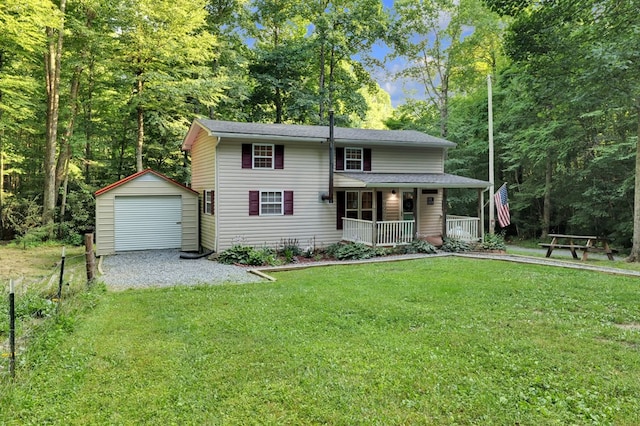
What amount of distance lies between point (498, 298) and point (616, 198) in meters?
12.2

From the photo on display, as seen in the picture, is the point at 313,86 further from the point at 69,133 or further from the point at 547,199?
the point at 547,199

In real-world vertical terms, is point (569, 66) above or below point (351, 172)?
above

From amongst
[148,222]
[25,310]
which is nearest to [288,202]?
[148,222]

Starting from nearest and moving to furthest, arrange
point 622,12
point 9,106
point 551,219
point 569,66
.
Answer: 1. point 622,12
2. point 569,66
3. point 9,106
4. point 551,219

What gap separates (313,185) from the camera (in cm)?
1316

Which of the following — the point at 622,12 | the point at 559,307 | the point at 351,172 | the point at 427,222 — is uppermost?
the point at 622,12

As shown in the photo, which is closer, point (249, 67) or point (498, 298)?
point (498, 298)

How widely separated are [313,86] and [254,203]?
45.3 feet

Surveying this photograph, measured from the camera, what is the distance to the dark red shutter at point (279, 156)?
12.6 m

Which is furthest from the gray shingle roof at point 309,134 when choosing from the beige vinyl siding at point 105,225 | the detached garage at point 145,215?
the beige vinyl siding at point 105,225

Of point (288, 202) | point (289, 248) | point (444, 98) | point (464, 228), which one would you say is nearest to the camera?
point (289, 248)

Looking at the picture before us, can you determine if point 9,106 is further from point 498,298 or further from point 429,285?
point 498,298

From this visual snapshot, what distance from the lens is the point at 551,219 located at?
A: 1928 cm

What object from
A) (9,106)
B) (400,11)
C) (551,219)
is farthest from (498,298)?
(400,11)
